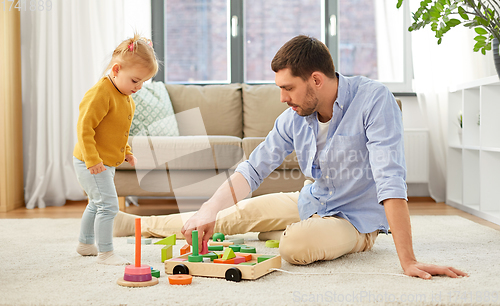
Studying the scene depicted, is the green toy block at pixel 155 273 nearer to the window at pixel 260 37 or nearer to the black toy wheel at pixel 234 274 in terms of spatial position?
the black toy wheel at pixel 234 274

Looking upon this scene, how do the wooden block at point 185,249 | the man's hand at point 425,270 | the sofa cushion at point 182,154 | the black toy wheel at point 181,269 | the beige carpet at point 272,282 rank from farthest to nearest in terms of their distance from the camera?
1. the sofa cushion at point 182,154
2. the wooden block at point 185,249
3. the black toy wheel at point 181,269
4. the man's hand at point 425,270
5. the beige carpet at point 272,282

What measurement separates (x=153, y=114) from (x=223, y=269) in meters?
1.76

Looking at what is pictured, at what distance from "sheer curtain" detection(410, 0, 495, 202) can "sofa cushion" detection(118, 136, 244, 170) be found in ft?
4.82

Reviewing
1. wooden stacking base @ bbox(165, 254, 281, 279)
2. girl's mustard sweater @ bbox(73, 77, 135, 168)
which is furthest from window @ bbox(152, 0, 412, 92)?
wooden stacking base @ bbox(165, 254, 281, 279)

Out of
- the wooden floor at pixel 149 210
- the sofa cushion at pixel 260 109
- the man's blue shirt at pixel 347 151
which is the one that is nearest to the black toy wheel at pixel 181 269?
the man's blue shirt at pixel 347 151

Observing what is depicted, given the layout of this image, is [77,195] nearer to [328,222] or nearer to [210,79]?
[210,79]

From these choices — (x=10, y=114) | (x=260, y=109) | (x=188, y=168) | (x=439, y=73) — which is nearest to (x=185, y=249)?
(x=188, y=168)

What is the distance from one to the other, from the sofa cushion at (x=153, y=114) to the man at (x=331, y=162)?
4.67 ft

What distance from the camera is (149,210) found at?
276cm

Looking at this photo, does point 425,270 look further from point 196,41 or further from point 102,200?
point 196,41

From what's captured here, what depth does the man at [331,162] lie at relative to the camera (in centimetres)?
118

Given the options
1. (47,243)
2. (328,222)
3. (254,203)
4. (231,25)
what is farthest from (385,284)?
(231,25)

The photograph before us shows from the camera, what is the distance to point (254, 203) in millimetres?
1719

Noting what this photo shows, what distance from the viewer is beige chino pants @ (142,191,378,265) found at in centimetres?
130
